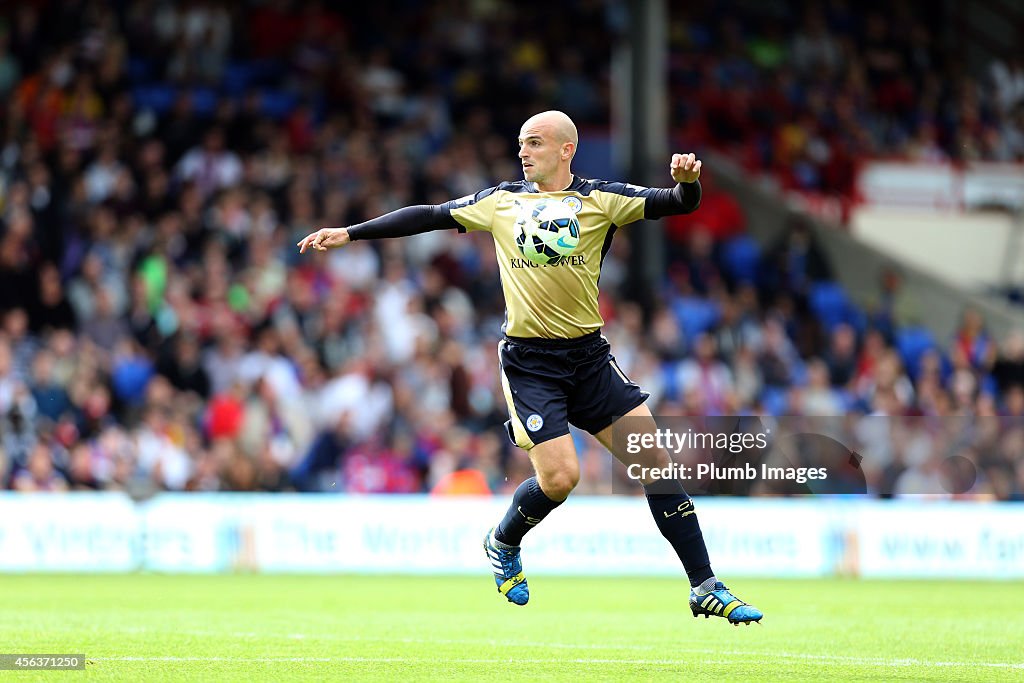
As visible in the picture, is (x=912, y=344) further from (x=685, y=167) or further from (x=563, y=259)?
(x=685, y=167)

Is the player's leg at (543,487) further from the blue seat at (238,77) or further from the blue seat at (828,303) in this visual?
the blue seat at (828,303)

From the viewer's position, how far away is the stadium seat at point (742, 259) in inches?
862

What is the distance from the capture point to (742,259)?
22.0 m

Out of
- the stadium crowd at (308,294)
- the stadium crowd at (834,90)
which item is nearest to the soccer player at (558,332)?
the stadium crowd at (308,294)

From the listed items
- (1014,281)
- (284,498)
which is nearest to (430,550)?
(284,498)

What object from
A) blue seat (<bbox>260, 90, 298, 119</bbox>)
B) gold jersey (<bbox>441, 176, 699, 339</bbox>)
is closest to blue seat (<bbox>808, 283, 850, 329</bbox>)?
blue seat (<bbox>260, 90, 298, 119</bbox>)

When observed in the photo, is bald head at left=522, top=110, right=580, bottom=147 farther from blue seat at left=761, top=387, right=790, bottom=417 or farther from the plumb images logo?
blue seat at left=761, top=387, right=790, bottom=417

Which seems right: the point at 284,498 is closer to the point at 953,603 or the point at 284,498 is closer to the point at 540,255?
the point at 953,603

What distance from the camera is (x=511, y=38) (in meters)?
24.2

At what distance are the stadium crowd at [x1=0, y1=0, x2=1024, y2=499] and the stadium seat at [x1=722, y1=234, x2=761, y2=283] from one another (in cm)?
4

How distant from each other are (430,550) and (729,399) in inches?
172

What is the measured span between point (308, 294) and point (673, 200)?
11.1 meters

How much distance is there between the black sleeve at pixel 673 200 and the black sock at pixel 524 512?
151 centimetres

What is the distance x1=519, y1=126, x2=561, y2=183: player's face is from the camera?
8219 millimetres
